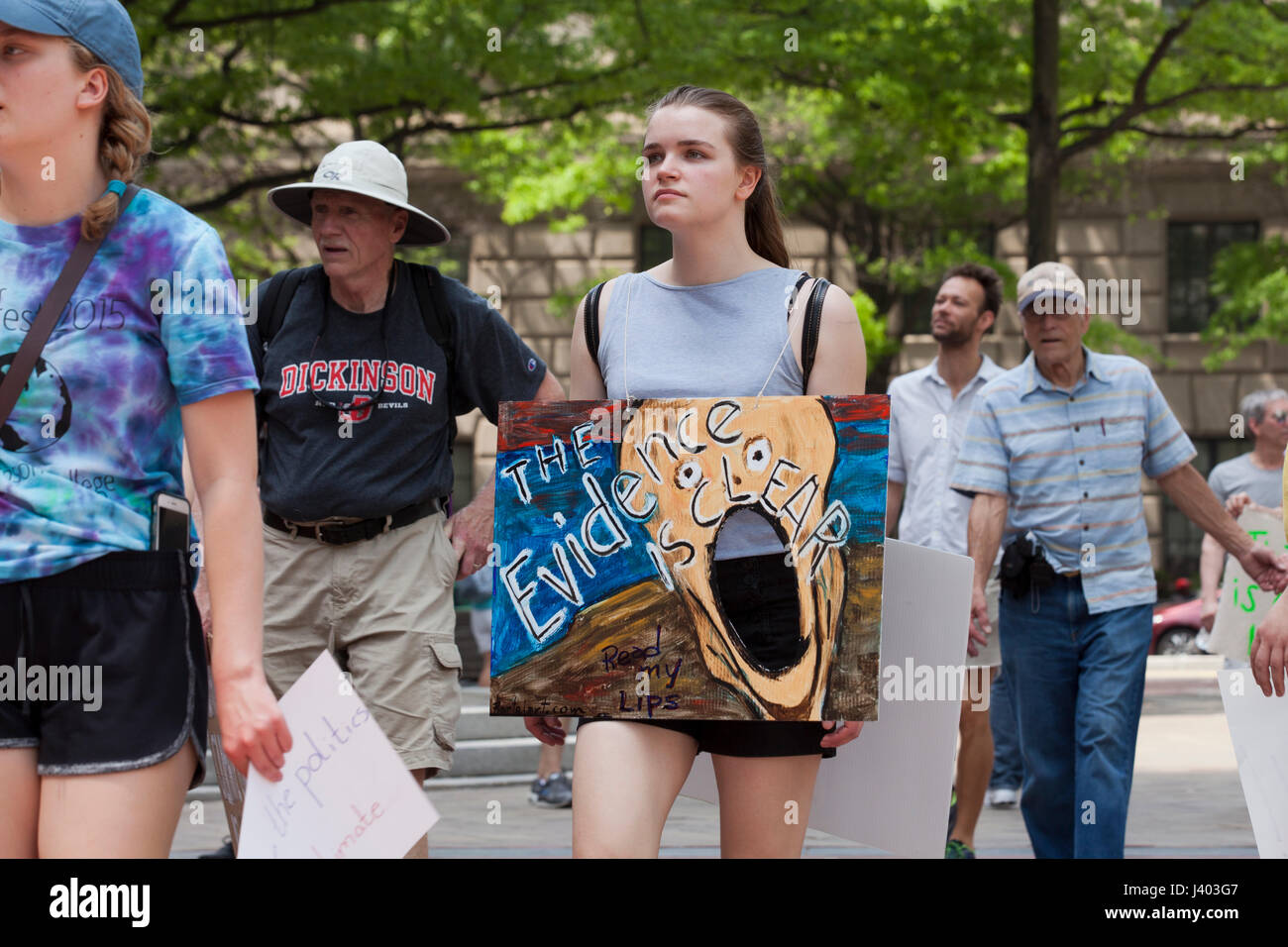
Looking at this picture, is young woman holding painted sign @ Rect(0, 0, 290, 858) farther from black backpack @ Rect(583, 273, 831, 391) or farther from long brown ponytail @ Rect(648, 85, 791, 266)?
long brown ponytail @ Rect(648, 85, 791, 266)

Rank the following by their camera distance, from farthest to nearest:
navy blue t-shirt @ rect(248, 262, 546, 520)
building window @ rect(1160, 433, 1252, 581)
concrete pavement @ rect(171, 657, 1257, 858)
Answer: building window @ rect(1160, 433, 1252, 581)
concrete pavement @ rect(171, 657, 1257, 858)
navy blue t-shirt @ rect(248, 262, 546, 520)

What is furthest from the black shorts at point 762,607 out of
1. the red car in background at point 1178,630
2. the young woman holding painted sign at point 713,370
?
the red car in background at point 1178,630

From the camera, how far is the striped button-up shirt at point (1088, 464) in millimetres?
5949

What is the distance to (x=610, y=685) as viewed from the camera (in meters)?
3.52

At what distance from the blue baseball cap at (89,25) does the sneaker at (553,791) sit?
6.86m

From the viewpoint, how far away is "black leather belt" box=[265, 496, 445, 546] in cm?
464

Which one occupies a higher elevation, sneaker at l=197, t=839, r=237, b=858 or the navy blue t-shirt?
the navy blue t-shirt

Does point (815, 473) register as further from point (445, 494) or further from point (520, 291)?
point (520, 291)

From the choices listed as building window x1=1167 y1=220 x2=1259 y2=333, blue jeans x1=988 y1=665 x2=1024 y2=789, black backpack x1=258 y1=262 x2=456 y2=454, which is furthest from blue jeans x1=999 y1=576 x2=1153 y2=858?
building window x1=1167 y1=220 x2=1259 y2=333

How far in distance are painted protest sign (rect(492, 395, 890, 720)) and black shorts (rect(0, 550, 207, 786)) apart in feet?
3.07

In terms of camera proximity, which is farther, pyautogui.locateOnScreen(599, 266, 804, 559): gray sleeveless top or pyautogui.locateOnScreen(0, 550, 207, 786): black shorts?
pyautogui.locateOnScreen(599, 266, 804, 559): gray sleeveless top

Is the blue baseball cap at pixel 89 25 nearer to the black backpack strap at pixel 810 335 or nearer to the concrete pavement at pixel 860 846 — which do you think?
the black backpack strap at pixel 810 335

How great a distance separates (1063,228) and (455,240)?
909cm

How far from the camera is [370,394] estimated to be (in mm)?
4609
